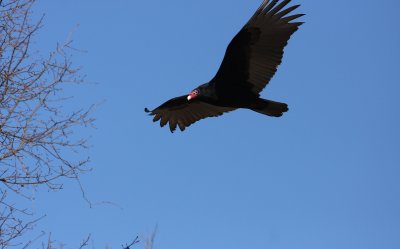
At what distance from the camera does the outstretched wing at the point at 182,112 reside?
19.4 feet

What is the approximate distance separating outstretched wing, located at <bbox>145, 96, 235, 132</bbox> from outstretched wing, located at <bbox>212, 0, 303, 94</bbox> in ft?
2.85

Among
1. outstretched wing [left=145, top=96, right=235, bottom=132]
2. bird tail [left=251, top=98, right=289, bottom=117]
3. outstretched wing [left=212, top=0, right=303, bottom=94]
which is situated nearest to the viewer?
outstretched wing [left=212, top=0, right=303, bottom=94]

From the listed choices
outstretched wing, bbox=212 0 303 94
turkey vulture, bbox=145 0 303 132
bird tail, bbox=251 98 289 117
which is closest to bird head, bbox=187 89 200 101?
turkey vulture, bbox=145 0 303 132

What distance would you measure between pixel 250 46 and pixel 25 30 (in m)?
1.98

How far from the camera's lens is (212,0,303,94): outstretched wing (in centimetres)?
472

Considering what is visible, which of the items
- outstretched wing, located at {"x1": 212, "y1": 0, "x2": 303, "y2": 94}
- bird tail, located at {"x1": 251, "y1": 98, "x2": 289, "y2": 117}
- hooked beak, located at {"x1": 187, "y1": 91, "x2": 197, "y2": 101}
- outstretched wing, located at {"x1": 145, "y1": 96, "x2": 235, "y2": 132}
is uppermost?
outstretched wing, located at {"x1": 145, "y1": 96, "x2": 235, "y2": 132}

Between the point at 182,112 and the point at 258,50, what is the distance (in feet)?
4.59

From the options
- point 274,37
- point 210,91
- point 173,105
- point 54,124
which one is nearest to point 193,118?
point 173,105

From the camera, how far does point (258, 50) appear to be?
4949mm

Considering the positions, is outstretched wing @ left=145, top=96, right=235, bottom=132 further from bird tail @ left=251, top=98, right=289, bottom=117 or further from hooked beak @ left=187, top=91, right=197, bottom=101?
bird tail @ left=251, top=98, right=289, bottom=117

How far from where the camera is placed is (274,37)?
15.9 feet

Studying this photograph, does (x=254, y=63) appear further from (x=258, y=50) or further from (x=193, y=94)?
(x=193, y=94)

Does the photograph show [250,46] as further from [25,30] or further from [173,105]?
[25,30]

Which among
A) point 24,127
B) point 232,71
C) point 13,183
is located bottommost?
point 13,183
